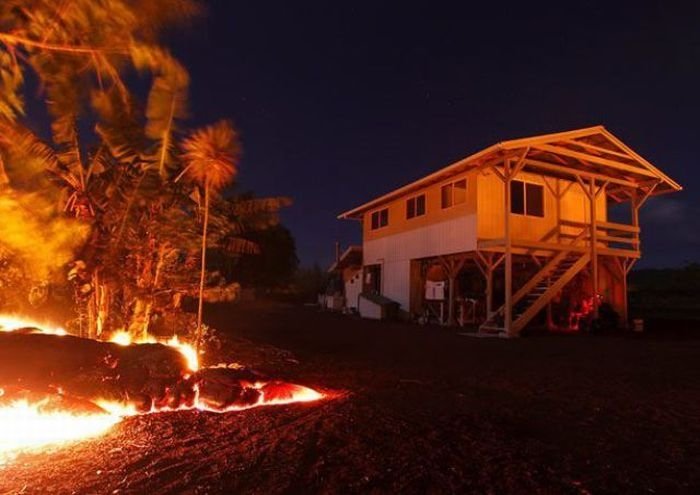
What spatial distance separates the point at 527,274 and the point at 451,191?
199 inches

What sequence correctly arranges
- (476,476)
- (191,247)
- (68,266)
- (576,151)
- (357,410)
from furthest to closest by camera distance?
1. (576,151)
2. (191,247)
3. (68,266)
4. (357,410)
5. (476,476)

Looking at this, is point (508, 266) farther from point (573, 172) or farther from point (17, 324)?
point (17, 324)

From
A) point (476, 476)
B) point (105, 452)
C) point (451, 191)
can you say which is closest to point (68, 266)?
point (105, 452)

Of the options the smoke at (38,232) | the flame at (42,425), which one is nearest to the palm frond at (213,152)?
the smoke at (38,232)

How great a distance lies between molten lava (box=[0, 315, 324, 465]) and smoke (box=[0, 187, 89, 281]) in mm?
1038

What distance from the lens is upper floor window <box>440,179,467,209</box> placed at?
1817cm

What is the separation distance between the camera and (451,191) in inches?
737

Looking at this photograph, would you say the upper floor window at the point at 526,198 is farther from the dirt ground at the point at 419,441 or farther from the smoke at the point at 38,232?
the smoke at the point at 38,232

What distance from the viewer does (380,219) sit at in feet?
80.3

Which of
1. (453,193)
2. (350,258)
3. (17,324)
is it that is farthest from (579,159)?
(17,324)

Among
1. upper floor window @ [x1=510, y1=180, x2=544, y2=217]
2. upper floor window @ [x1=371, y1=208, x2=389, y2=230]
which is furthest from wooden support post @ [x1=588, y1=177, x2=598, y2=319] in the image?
upper floor window @ [x1=371, y1=208, x2=389, y2=230]

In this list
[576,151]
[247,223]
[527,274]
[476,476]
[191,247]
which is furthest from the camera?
[527,274]

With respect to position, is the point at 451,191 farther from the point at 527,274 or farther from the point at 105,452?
the point at 105,452

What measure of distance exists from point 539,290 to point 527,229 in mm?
2292
